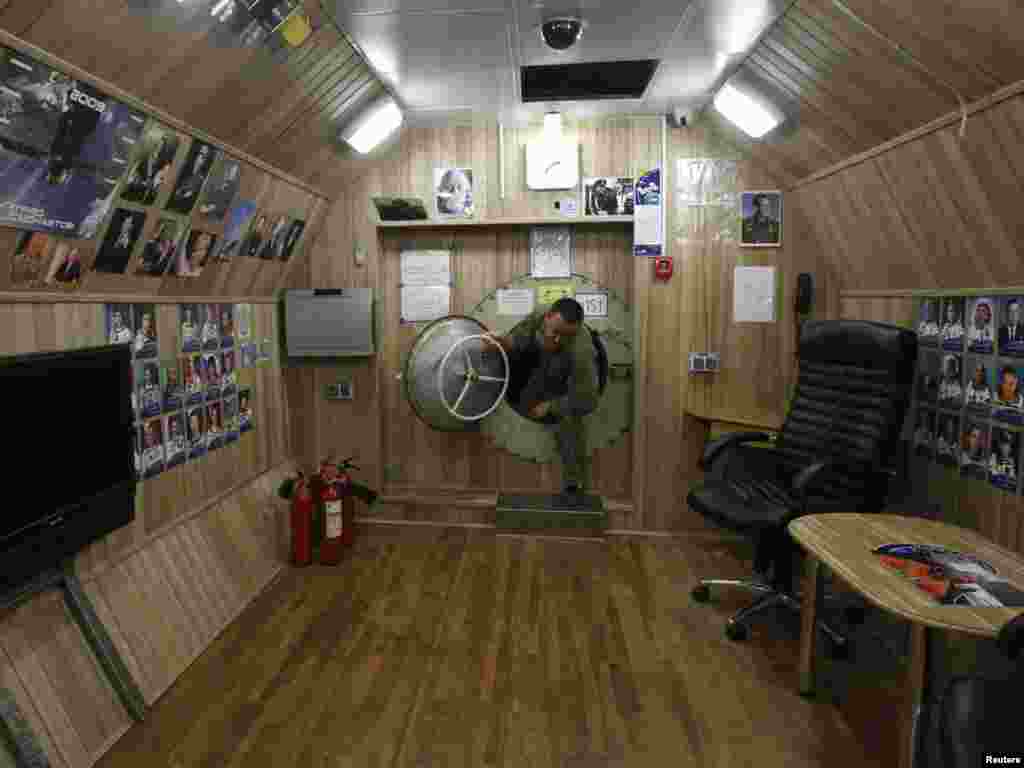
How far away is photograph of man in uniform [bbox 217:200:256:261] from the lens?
9.60 ft

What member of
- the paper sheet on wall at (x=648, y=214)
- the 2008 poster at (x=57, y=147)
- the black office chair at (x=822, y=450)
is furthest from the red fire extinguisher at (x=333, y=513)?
the paper sheet on wall at (x=648, y=214)

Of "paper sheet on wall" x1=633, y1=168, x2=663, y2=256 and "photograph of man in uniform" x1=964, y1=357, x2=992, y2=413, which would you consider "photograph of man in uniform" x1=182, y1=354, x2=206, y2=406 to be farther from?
"photograph of man in uniform" x1=964, y1=357, x2=992, y2=413

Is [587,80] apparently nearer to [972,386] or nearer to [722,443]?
[722,443]

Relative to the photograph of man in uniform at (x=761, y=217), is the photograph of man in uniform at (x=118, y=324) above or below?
below

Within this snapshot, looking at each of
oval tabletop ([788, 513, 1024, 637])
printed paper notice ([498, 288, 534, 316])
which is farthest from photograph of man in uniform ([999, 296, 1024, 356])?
printed paper notice ([498, 288, 534, 316])

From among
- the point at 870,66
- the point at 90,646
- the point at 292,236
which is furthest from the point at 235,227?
the point at 870,66

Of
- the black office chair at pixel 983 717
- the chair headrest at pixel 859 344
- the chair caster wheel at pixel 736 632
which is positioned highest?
the chair headrest at pixel 859 344

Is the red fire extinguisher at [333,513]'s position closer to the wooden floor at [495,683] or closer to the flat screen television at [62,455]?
the wooden floor at [495,683]

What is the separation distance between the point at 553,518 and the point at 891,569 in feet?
7.56

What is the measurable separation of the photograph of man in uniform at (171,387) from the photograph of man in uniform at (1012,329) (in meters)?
3.55

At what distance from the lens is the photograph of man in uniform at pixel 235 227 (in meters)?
2.93

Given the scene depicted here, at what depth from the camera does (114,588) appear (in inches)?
92.4

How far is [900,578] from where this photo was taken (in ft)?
5.68

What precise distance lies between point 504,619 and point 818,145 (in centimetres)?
286
